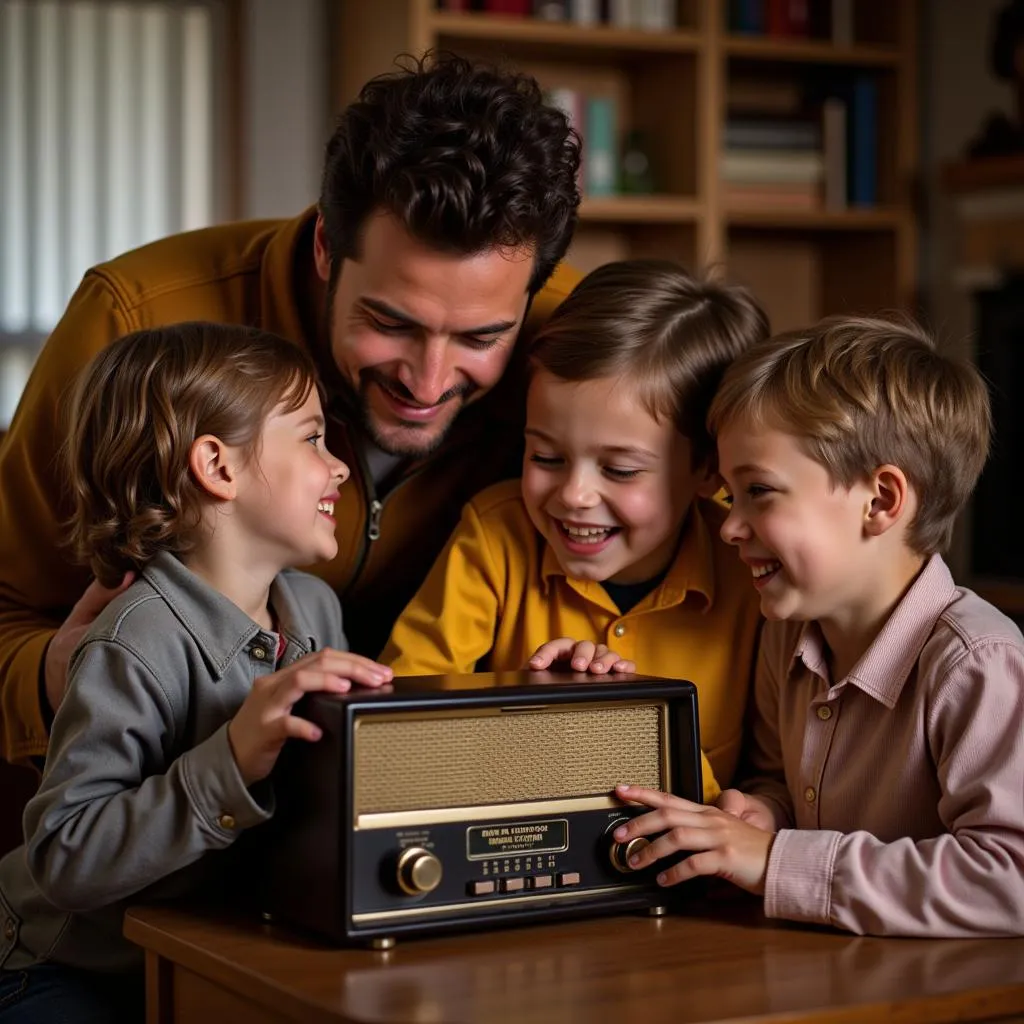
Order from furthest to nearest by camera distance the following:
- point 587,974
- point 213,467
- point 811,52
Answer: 1. point 811,52
2. point 213,467
3. point 587,974

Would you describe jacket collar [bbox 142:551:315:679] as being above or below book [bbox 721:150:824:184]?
below

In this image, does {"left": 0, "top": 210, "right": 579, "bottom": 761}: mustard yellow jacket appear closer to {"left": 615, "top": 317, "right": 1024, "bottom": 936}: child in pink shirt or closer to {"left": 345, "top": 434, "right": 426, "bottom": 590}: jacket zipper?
{"left": 345, "top": 434, "right": 426, "bottom": 590}: jacket zipper

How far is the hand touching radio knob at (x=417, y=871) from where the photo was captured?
1.16 m

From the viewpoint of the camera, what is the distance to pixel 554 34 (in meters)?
4.04

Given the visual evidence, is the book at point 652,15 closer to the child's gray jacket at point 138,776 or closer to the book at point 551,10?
the book at point 551,10

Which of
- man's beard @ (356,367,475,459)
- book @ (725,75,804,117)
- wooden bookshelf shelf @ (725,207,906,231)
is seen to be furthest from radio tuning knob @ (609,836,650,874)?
book @ (725,75,804,117)

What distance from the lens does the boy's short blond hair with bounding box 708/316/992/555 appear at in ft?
4.49

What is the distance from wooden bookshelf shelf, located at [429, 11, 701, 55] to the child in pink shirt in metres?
2.67

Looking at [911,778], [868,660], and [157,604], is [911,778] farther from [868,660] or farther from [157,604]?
[157,604]

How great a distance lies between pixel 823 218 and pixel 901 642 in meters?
3.22

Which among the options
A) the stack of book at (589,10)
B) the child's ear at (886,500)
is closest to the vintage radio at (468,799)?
the child's ear at (886,500)

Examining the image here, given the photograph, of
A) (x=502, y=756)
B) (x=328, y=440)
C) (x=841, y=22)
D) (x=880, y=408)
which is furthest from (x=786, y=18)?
(x=502, y=756)

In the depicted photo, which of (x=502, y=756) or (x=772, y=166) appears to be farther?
(x=772, y=166)

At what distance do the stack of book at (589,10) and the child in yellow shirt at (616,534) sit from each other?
102 inches
